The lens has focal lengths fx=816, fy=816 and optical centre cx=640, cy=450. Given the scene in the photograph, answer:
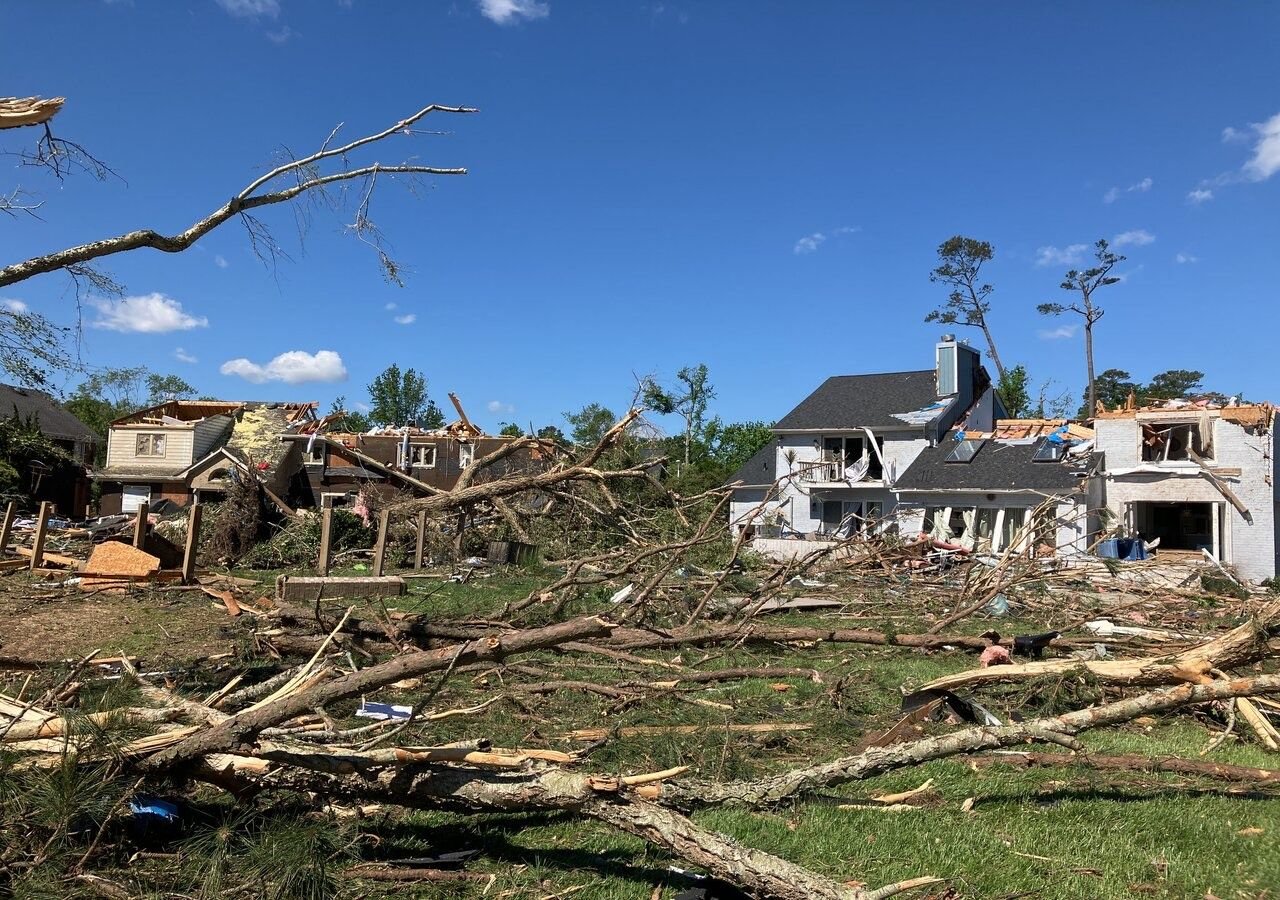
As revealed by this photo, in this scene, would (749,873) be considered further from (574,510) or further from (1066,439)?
(1066,439)

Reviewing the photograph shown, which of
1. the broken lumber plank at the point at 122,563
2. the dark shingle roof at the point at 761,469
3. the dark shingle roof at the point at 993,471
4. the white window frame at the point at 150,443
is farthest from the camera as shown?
the white window frame at the point at 150,443

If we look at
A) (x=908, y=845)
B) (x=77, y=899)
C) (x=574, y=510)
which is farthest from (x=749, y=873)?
(x=574, y=510)

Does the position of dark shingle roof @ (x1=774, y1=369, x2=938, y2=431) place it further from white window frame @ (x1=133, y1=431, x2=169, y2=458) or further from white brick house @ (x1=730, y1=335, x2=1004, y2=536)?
white window frame @ (x1=133, y1=431, x2=169, y2=458)

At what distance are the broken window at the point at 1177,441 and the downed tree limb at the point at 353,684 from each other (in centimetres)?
2161

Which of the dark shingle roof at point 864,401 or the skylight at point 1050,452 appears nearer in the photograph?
the skylight at point 1050,452

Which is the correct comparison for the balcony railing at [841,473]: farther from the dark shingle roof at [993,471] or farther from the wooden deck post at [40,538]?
the wooden deck post at [40,538]

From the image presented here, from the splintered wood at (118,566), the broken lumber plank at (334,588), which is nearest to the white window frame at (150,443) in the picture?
the splintered wood at (118,566)

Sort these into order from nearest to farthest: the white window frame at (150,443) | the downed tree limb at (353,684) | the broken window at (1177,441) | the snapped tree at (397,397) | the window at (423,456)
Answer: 1. the downed tree limb at (353,684)
2. the broken window at (1177,441)
3. the window at (423,456)
4. the white window frame at (150,443)
5. the snapped tree at (397,397)

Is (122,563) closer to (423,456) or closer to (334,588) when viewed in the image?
(334,588)

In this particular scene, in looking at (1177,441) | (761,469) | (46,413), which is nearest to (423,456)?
(761,469)

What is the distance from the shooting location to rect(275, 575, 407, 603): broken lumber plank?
36.3ft

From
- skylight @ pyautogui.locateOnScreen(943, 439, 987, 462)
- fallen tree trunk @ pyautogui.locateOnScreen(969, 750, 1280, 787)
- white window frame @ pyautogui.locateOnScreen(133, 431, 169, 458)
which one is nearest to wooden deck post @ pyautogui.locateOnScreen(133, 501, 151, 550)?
fallen tree trunk @ pyautogui.locateOnScreen(969, 750, 1280, 787)

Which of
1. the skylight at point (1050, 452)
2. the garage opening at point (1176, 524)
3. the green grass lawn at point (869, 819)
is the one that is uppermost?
the skylight at point (1050, 452)

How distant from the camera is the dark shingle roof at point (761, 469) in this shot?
29.8 m
